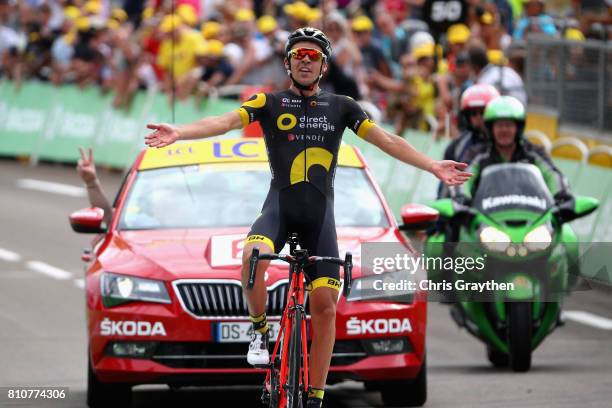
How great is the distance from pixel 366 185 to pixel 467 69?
676 cm

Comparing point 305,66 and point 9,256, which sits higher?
point 305,66

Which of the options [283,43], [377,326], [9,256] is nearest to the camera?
[377,326]

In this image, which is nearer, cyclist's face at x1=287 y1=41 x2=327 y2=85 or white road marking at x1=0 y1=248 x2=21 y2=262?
cyclist's face at x1=287 y1=41 x2=327 y2=85

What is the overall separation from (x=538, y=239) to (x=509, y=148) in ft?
3.36

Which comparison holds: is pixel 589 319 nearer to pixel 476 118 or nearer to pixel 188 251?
pixel 476 118

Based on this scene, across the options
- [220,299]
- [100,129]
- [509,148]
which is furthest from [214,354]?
[100,129]

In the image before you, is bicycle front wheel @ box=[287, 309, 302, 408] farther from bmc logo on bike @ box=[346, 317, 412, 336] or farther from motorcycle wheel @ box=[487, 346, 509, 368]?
motorcycle wheel @ box=[487, 346, 509, 368]

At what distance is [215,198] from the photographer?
11680mm

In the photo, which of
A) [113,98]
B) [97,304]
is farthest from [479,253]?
[113,98]

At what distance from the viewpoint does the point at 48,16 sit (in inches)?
1276

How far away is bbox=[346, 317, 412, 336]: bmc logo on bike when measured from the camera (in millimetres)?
10328

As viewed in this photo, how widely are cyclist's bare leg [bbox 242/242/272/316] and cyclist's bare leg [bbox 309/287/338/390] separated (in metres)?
0.27

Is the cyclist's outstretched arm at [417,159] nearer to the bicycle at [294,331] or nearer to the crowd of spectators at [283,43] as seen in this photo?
the bicycle at [294,331]

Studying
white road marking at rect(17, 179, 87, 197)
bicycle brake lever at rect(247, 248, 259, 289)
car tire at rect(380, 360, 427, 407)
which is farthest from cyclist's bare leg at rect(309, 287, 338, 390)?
white road marking at rect(17, 179, 87, 197)
